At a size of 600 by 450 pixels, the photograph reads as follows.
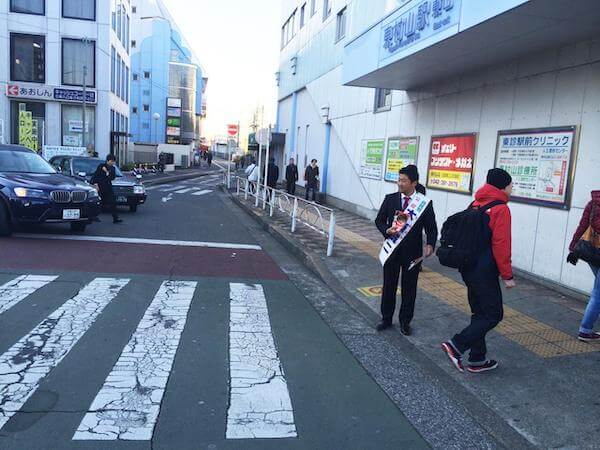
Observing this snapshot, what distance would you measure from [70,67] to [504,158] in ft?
94.1

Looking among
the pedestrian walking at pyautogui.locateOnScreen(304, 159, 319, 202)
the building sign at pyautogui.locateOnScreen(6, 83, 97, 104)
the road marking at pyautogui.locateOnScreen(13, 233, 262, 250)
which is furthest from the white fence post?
the building sign at pyautogui.locateOnScreen(6, 83, 97, 104)

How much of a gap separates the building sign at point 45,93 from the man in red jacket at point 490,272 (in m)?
30.4

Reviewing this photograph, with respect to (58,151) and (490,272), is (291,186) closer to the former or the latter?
(58,151)

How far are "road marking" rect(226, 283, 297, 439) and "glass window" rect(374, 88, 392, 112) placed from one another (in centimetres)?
970

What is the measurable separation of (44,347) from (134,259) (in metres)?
4.10

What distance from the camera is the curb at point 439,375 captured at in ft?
11.5

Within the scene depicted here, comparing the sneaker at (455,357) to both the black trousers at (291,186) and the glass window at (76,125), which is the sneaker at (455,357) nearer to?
the black trousers at (291,186)

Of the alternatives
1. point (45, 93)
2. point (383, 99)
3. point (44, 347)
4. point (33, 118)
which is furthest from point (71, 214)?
point (33, 118)

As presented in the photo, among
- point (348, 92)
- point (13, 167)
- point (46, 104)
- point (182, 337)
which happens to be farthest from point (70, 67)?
point (182, 337)

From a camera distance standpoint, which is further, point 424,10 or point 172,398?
point 424,10

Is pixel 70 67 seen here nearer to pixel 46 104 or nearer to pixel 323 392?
pixel 46 104

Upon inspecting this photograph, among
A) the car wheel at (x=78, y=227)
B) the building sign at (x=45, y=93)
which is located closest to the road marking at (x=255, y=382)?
the car wheel at (x=78, y=227)

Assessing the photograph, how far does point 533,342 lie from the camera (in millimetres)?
5254

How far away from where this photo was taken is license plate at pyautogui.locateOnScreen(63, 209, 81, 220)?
10.0m
